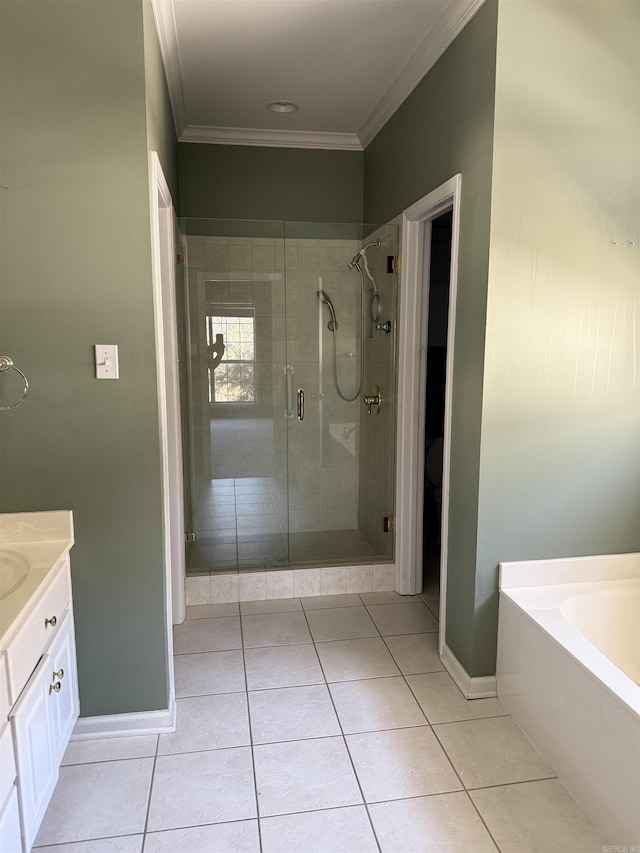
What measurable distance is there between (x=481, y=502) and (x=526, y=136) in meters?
1.35

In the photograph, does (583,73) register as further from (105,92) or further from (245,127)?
(245,127)

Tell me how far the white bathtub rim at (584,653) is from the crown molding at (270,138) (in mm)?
2909

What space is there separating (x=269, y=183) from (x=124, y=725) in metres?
3.13

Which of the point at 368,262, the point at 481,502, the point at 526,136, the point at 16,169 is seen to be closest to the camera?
the point at 16,169

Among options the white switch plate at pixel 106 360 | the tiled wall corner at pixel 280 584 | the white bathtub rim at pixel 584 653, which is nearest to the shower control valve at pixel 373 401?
the tiled wall corner at pixel 280 584

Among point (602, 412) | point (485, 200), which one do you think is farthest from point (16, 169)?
point (602, 412)

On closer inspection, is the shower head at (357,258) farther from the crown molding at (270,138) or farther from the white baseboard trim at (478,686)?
the white baseboard trim at (478,686)

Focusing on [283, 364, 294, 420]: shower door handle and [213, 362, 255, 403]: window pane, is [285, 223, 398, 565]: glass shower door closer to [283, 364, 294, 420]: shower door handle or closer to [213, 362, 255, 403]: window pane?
[283, 364, 294, 420]: shower door handle

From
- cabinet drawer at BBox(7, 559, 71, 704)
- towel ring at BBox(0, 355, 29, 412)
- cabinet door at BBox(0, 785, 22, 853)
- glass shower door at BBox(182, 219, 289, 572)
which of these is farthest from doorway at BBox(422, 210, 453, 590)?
cabinet door at BBox(0, 785, 22, 853)

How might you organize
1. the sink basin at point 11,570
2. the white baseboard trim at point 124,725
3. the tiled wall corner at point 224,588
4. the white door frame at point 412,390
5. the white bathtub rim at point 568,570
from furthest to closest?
the tiled wall corner at point 224,588 < the white door frame at point 412,390 < the white bathtub rim at point 568,570 < the white baseboard trim at point 124,725 < the sink basin at point 11,570

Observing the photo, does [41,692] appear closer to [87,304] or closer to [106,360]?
[106,360]

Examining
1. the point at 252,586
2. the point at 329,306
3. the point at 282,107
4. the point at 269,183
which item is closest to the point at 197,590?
the point at 252,586

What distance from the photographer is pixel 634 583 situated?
94.0 inches

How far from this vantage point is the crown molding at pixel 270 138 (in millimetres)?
3586
